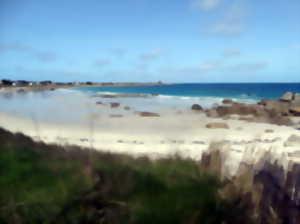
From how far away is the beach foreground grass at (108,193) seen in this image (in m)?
2.84

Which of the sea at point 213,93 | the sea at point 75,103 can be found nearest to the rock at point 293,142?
the sea at point 75,103

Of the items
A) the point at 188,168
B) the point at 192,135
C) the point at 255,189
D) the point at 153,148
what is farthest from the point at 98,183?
the point at 192,135

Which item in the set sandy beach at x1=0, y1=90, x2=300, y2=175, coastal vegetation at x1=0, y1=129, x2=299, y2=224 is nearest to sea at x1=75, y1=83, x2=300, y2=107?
sandy beach at x1=0, y1=90, x2=300, y2=175

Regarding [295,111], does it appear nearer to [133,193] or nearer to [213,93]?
[133,193]

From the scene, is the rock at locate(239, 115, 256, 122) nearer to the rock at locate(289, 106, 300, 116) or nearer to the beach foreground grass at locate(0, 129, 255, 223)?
the rock at locate(289, 106, 300, 116)

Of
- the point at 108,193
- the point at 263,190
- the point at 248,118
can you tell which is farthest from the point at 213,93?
the point at 108,193

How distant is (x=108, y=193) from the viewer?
3094 millimetres

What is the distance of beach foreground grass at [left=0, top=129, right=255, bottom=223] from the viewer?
284 centimetres

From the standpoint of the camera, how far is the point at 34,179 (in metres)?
3.38

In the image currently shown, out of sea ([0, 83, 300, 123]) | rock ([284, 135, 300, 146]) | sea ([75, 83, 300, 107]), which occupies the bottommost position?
rock ([284, 135, 300, 146])

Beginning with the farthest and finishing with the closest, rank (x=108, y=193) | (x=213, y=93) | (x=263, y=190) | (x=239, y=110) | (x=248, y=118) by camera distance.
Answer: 1. (x=213, y=93)
2. (x=239, y=110)
3. (x=248, y=118)
4. (x=263, y=190)
5. (x=108, y=193)

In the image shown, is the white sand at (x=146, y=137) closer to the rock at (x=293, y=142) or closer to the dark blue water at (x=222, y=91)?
the rock at (x=293, y=142)

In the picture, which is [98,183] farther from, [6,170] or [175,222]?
[6,170]

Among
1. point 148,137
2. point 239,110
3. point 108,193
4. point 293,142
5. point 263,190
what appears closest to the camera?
point 108,193
